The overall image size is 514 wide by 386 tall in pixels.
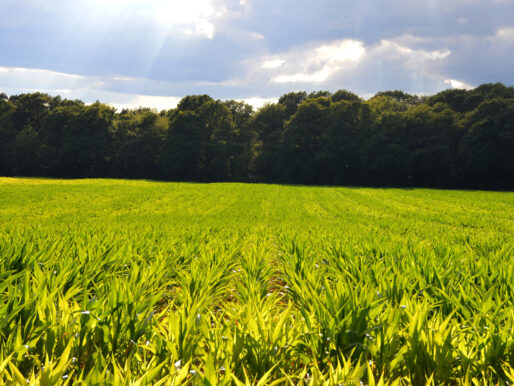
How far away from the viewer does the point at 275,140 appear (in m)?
61.2

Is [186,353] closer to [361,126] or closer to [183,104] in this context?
[361,126]

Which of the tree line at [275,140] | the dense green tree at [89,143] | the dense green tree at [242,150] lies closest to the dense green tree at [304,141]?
the tree line at [275,140]

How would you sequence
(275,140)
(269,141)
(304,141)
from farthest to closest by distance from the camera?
(269,141)
(275,140)
(304,141)

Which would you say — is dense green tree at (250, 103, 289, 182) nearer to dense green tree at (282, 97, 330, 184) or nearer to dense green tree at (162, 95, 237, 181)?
dense green tree at (282, 97, 330, 184)

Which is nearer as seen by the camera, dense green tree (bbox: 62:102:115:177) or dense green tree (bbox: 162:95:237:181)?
dense green tree (bbox: 162:95:237:181)

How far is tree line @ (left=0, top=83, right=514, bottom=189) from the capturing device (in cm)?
4928

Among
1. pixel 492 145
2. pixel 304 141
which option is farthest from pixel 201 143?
pixel 492 145

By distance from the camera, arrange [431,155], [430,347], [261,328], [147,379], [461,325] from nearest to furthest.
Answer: [147,379] < [430,347] < [261,328] < [461,325] < [431,155]

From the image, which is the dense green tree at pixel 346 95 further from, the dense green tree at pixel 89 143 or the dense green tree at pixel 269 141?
the dense green tree at pixel 89 143

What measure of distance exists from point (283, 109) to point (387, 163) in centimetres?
2414

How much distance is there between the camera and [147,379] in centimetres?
197

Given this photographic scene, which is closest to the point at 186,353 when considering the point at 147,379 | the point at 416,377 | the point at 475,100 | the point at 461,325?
the point at 147,379

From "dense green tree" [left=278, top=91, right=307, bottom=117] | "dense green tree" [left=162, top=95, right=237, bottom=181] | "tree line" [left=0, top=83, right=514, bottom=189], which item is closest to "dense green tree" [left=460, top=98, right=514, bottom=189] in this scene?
"tree line" [left=0, top=83, right=514, bottom=189]

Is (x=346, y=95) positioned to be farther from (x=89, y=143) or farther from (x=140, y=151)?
(x=89, y=143)
